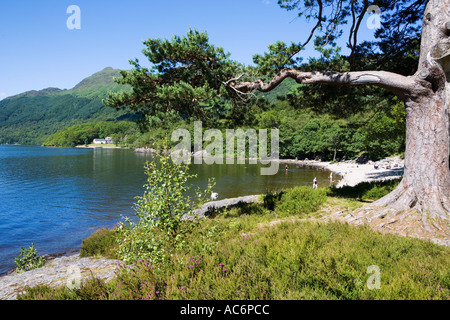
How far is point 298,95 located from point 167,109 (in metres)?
6.46

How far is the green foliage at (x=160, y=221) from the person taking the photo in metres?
5.00

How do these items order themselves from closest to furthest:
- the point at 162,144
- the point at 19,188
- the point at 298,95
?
1. the point at 162,144
2. the point at 298,95
3. the point at 19,188

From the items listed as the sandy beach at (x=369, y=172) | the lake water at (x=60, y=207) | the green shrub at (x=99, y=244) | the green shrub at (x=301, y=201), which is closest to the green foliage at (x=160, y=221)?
the green shrub at (x=301, y=201)

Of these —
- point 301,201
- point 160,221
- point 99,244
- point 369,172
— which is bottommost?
point 99,244

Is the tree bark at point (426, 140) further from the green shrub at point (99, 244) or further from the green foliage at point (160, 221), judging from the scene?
the green shrub at point (99, 244)

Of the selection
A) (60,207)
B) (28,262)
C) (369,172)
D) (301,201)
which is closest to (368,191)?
(301,201)

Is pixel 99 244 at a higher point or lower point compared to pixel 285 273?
lower

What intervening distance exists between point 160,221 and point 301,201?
26.6 feet

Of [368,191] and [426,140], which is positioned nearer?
[426,140]

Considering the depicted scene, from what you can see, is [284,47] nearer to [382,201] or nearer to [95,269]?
[382,201]

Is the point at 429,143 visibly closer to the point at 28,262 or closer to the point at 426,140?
the point at 426,140

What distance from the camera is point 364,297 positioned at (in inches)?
127

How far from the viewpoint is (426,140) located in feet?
25.4
